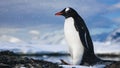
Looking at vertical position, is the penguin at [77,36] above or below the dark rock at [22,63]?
above

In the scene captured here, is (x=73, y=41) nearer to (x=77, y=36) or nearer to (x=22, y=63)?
(x=77, y=36)

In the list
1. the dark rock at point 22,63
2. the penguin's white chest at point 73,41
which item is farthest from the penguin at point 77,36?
the dark rock at point 22,63

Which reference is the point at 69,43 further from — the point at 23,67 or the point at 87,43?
the point at 23,67

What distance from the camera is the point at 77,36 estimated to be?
35.8ft

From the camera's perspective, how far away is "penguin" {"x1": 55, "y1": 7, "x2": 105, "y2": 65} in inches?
426

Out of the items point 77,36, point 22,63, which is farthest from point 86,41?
point 22,63

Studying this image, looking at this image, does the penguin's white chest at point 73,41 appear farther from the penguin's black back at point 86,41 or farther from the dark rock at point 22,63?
the dark rock at point 22,63

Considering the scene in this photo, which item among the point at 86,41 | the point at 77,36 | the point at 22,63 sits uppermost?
the point at 77,36

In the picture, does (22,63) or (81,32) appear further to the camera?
(81,32)

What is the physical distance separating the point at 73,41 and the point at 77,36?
149 mm

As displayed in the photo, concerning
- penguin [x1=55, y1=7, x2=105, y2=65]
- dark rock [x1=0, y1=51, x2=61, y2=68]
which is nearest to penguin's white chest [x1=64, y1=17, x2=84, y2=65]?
penguin [x1=55, y1=7, x2=105, y2=65]

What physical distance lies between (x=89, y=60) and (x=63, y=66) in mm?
1927

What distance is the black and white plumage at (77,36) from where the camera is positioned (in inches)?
426

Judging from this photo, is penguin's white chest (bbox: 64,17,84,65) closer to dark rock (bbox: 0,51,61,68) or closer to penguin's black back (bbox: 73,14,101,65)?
penguin's black back (bbox: 73,14,101,65)
